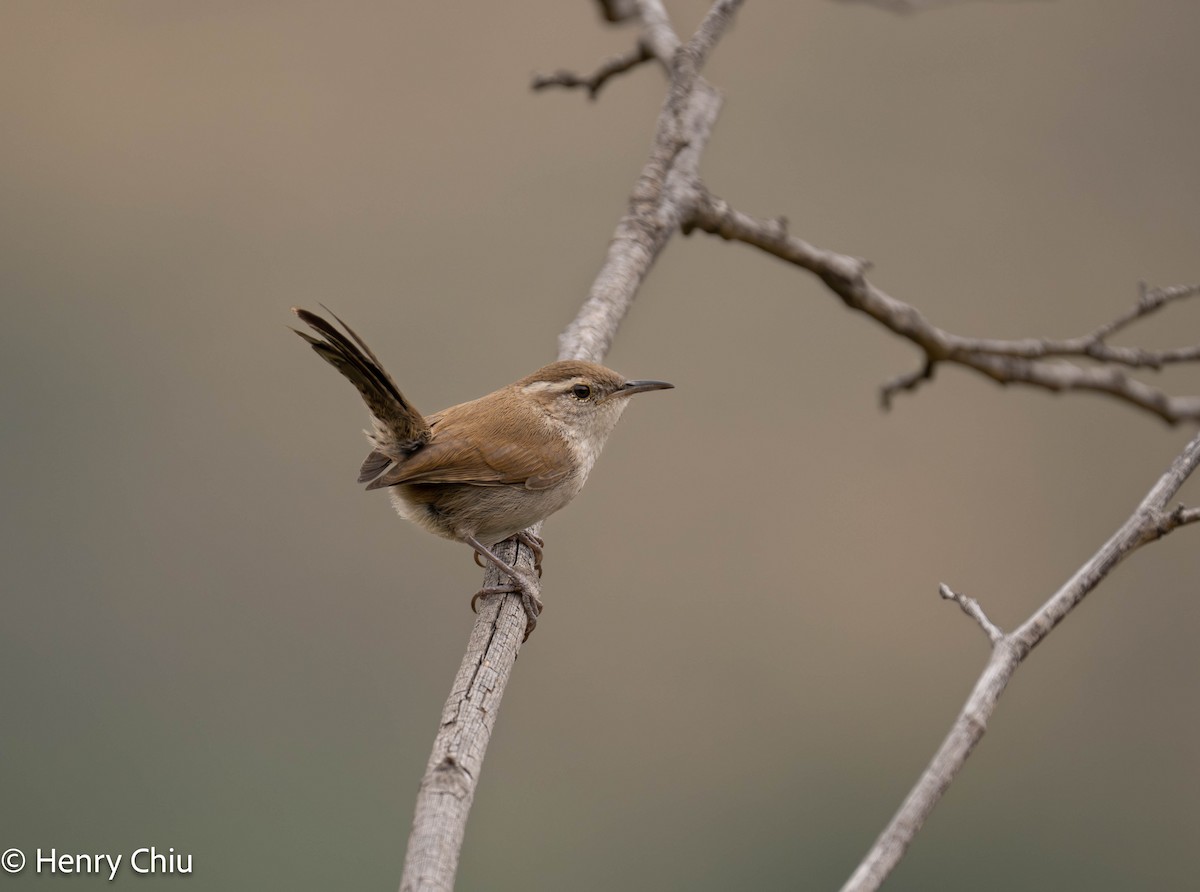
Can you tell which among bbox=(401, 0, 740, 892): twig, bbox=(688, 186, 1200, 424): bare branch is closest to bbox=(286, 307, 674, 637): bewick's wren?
bbox=(401, 0, 740, 892): twig

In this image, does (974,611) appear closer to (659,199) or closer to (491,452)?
(491,452)

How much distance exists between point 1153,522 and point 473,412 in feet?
5.16

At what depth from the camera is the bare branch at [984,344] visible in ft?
11.2

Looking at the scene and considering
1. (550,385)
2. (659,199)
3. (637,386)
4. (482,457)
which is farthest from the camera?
(659,199)

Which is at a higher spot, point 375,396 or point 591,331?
point 591,331

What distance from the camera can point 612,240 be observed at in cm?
321

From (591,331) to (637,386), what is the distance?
0.63 feet

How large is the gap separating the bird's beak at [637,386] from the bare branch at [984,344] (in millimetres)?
703

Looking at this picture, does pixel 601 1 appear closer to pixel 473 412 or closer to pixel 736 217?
pixel 736 217

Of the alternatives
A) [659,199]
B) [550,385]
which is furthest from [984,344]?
[550,385]

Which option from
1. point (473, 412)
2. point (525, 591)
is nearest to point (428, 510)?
point (473, 412)

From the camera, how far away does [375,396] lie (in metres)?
2.51

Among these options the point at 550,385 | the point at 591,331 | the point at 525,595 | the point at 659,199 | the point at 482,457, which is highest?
the point at 659,199

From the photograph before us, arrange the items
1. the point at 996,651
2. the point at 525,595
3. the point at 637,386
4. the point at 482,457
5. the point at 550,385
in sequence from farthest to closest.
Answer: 1. the point at 637,386
2. the point at 550,385
3. the point at 482,457
4. the point at 525,595
5. the point at 996,651
